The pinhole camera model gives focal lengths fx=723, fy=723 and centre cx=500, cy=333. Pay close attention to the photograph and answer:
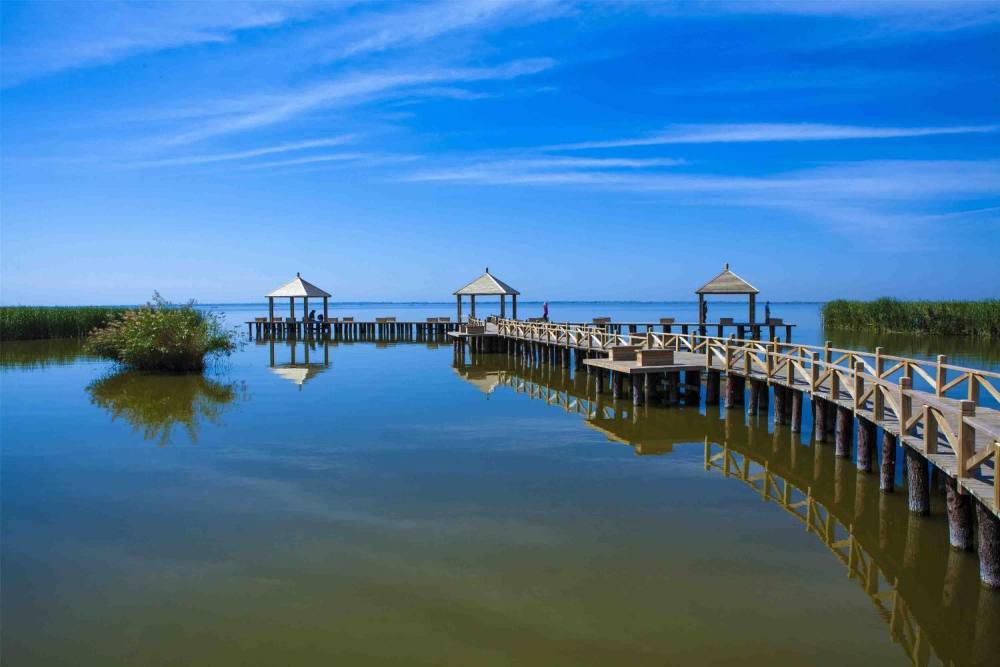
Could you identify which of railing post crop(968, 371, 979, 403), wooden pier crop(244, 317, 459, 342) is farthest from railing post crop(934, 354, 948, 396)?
wooden pier crop(244, 317, 459, 342)

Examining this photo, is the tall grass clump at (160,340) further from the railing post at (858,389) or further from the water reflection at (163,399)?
the railing post at (858,389)

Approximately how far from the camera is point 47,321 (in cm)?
4150

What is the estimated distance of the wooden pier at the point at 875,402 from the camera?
23.7 ft

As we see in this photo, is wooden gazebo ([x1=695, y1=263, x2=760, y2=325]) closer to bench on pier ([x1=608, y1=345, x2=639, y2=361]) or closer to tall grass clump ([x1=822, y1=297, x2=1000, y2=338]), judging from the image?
bench on pier ([x1=608, y1=345, x2=639, y2=361])

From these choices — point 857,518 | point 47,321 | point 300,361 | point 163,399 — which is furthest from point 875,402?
point 47,321

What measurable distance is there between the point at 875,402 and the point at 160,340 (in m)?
22.6

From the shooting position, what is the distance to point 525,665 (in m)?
5.64

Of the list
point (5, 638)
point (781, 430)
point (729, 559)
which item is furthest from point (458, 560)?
point (781, 430)

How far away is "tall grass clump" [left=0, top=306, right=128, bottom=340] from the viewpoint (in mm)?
40156

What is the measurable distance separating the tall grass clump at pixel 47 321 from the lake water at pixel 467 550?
29.8 metres

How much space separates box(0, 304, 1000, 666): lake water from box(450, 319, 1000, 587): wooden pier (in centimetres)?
48

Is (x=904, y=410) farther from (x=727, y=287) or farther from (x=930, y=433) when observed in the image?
(x=727, y=287)

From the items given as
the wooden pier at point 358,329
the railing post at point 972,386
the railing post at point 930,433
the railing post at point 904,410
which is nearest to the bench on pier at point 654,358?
the railing post at point 972,386

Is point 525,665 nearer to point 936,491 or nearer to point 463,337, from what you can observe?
point 936,491
